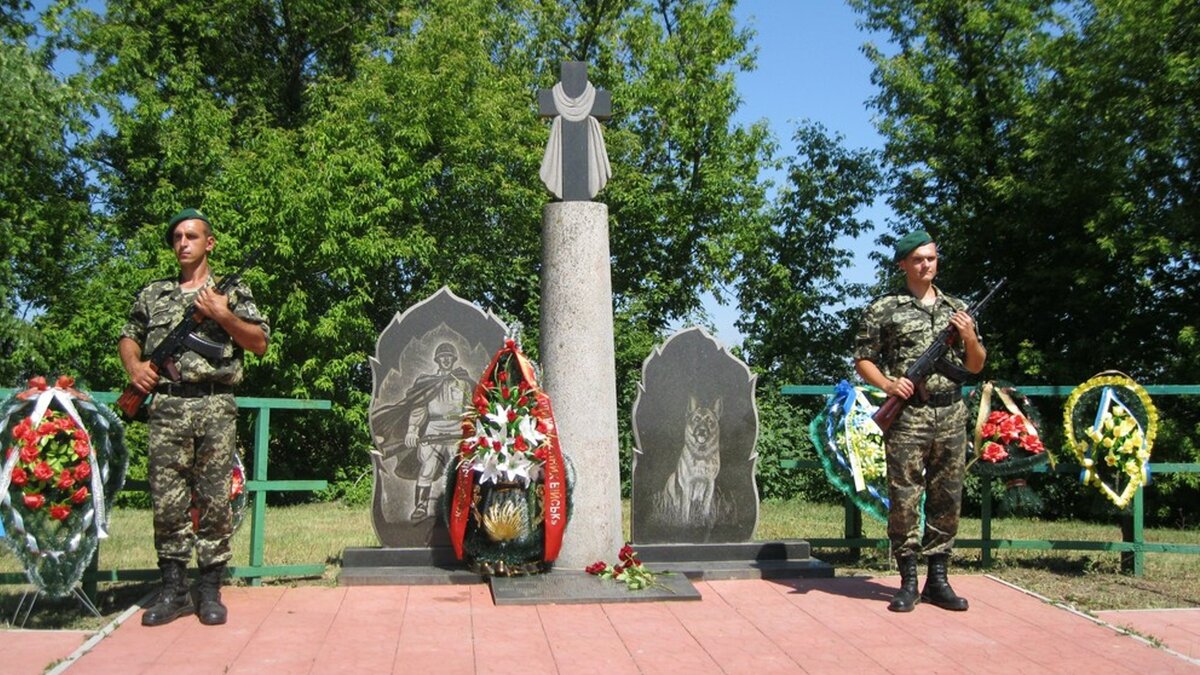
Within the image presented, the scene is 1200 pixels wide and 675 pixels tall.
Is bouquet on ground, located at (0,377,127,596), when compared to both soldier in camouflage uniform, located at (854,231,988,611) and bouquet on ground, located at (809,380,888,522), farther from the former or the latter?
bouquet on ground, located at (809,380,888,522)

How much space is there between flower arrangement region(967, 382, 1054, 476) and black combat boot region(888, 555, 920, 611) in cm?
158

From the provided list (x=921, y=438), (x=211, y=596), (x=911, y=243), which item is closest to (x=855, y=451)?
(x=921, y=438)

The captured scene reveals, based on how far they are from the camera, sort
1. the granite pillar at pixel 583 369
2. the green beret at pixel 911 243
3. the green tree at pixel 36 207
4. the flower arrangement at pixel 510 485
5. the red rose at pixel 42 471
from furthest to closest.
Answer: the green tree at pixel 36 207, the granite pillar at pixel 583 369, the flower arrangement at pixel 510 485, the green beret at pixel 911 243, the red rose at pixel 42 471

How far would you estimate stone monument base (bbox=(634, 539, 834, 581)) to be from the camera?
296 inches

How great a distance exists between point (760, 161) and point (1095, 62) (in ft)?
25.2

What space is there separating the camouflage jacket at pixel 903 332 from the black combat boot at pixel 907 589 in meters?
1.01

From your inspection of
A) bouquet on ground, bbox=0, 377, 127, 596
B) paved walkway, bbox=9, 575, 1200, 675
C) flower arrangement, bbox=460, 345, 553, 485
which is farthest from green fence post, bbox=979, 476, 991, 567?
bouquet on ground, bbox=0, 377, 127, 596

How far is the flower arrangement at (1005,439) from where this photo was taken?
793cm

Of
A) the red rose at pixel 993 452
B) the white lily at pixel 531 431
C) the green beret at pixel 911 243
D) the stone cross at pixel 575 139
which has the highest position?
the stone cross at pixel 575 139

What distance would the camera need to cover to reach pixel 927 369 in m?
6.51

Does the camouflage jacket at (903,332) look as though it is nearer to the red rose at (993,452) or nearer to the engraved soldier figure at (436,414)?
the red rose at (993,452)

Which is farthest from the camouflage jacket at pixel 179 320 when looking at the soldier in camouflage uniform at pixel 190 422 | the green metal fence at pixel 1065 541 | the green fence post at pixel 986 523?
the green fence post at pixel 986 523

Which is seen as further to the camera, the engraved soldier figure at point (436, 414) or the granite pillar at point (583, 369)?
the engraved soldier figure at point (436, 414)

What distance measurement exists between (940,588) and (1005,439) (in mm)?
1753
